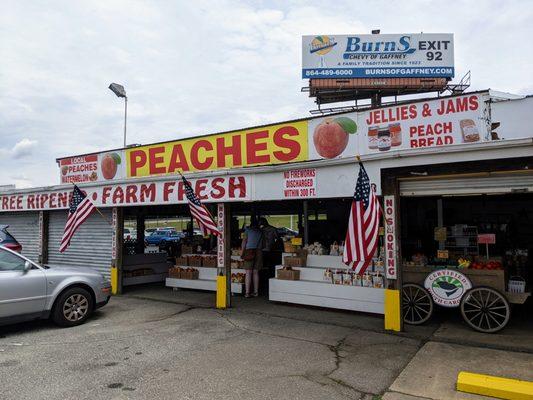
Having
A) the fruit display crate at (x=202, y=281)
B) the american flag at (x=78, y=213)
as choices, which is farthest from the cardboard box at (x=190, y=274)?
the american flag at (x=78, y=213)

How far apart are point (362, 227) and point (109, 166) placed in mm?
9423

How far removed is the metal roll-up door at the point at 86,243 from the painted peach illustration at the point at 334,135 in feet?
20.5

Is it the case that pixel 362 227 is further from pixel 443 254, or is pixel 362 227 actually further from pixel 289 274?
pixel 289 274

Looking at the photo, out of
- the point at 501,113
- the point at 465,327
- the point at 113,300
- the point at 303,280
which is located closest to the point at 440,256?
the point at 465,327

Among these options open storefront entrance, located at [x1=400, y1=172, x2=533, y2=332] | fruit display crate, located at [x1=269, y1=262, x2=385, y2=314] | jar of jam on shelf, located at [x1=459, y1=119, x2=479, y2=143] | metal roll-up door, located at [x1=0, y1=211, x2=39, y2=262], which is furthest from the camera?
metal roll-up door, located at [x1=0, y1=211, x2=39, y2=262]

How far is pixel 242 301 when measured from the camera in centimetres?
1011

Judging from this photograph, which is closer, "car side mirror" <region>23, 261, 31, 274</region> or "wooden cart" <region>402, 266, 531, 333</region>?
"wooden cart" <region>402, 266, 531, 333</region>

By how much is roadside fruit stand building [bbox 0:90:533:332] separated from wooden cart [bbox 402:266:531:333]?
103mm

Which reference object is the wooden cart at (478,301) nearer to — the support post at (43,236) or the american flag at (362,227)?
the american flag at (362,227)

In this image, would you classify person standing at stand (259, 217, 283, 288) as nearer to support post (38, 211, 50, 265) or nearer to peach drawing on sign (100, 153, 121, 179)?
peach drawing on sign (100, 153, 121, 179)

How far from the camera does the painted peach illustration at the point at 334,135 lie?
9.70m

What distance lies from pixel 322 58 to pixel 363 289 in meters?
22.1

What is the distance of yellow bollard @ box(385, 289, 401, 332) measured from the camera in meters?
7.07

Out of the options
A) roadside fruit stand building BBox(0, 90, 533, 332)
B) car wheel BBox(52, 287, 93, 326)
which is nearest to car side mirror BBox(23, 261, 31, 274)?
car wheel BBox(52, 287, 93, 326)
